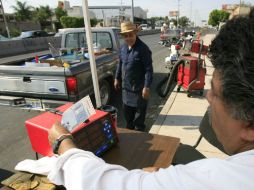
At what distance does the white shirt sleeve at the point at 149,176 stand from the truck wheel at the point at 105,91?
472 centimetres

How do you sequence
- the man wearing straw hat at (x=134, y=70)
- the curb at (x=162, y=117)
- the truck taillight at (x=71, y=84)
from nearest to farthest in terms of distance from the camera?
the man wearing straw hat at (x=134, y=70) → the truck taillight at (x=71, y=84) → the curb at (x=162, y=117)

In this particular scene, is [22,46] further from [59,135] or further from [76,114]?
[59,135]

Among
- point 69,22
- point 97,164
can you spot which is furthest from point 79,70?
point 69,22

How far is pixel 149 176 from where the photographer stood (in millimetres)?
892

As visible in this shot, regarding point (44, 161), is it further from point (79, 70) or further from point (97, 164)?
point (79, 70)

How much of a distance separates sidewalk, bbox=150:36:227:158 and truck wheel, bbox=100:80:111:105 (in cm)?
139

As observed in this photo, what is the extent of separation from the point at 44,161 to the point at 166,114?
13.3 ft

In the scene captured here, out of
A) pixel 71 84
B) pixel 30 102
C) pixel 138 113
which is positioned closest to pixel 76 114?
pixel 71 84

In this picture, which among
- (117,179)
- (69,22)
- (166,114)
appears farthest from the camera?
(69,22)

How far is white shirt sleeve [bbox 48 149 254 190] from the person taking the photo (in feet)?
2.51

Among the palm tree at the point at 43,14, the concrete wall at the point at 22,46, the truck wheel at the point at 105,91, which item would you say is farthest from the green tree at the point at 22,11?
the truck wheel at the point at 105,91

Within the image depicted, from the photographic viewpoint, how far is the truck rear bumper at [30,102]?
14.3 feet

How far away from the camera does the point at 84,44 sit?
21.8 ft

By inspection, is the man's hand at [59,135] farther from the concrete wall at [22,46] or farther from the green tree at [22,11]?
the green tree at [22,11]
